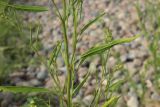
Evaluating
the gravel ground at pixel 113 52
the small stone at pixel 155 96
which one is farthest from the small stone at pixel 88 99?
the small stone at pixel 155 96

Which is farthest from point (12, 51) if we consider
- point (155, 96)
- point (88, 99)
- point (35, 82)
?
point (155, 96)

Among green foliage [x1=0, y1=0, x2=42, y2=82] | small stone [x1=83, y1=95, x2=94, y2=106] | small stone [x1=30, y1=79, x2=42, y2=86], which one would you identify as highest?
green foliage [x1=0, y1=0, x2=42, y2=82]

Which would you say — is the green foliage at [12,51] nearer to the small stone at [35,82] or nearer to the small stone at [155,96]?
the small stone at [35,82]

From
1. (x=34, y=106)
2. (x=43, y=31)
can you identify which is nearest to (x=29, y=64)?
(x=43, y=31)

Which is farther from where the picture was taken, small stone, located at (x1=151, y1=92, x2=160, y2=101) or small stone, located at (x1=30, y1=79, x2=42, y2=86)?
small stone, located at (x1=30, y1=79, x2=42, y2=86)

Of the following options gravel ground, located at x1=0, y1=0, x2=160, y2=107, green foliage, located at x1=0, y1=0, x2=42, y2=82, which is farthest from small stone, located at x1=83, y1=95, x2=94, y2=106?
green foliage, located at x1=0, y1=0, x2=42, y2=82

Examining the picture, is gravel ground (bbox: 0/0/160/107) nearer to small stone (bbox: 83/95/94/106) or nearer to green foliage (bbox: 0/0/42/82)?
small stone (bbox: 83/95/94/106)

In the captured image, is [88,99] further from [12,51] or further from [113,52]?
[12,51]

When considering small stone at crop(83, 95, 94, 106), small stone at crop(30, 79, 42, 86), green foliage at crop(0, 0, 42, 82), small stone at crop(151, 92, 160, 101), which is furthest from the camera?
green foliage at crop(0, 0, 42, 82)
